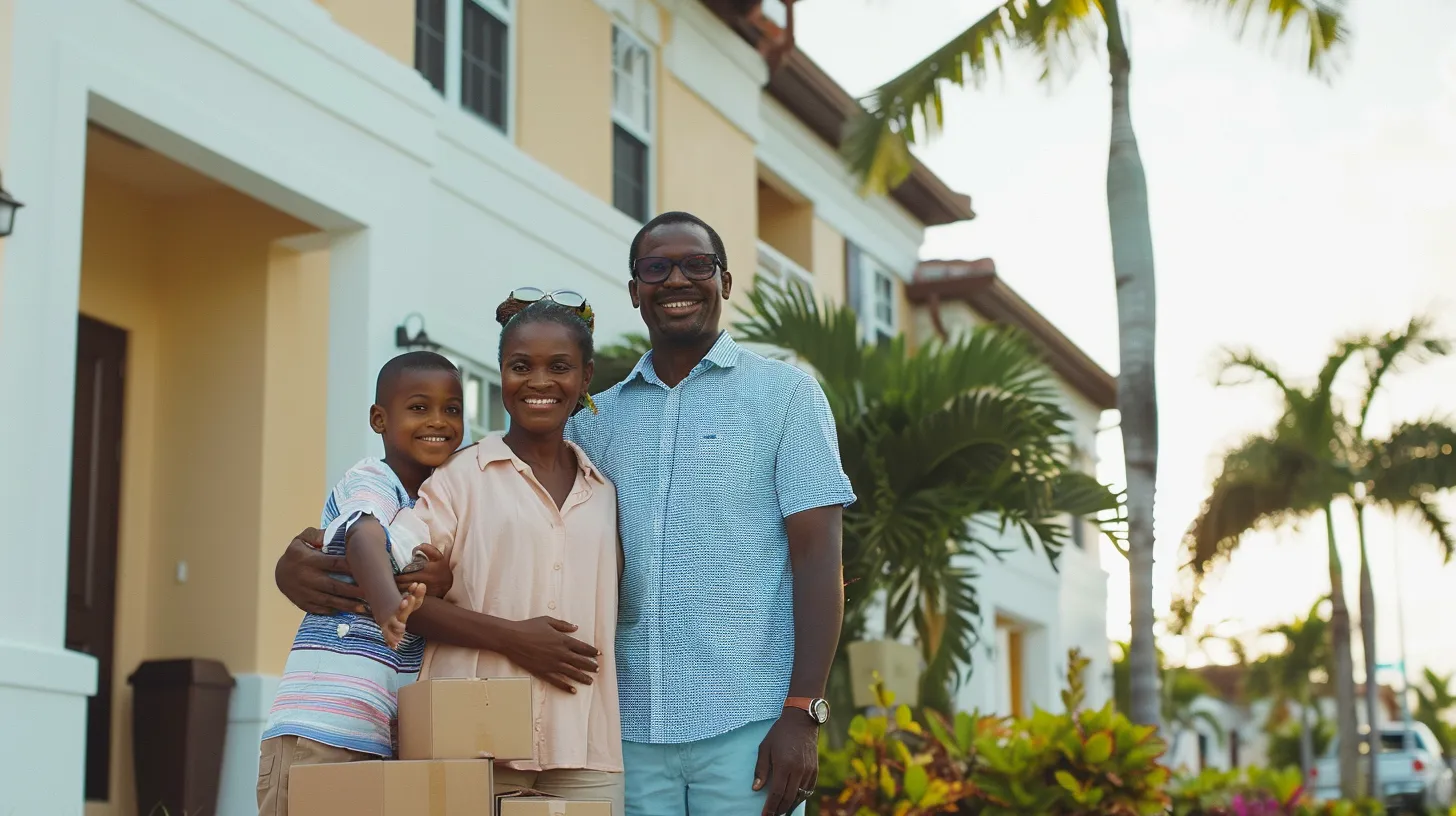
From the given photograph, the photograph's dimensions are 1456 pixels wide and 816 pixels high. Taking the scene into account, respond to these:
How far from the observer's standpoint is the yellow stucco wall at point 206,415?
28.9ft

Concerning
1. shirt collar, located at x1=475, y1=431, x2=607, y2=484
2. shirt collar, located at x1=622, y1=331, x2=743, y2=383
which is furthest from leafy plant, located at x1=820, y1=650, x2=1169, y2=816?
shirt collar, located at x1=475, y1=431, x2=607, y2=484

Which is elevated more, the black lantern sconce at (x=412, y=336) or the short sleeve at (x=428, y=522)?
the black lantern sconce at (x=412, y=336)

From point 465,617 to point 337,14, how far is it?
6459 millimetres

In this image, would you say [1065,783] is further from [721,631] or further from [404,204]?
[721,631]

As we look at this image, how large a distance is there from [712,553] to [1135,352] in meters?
7.74

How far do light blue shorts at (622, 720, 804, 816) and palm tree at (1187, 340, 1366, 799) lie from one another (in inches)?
695

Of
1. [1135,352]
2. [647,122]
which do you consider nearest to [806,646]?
[1135,352]

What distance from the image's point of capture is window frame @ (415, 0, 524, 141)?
33.7 feet

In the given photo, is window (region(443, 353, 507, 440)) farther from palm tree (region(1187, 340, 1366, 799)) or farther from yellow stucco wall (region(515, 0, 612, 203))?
palm tree (region(1187, 340, 1366, 799))

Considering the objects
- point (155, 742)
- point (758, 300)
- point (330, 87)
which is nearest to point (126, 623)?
point (155, 742)

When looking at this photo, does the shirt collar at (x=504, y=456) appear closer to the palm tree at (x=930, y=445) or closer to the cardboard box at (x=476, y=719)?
the cardboard box at (x=476, y=719)

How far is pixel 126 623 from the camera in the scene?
9000 millimetres

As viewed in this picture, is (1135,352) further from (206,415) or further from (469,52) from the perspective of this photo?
(206,415)

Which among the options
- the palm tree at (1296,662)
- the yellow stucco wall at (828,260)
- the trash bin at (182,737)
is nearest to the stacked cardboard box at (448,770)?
the trash bin at (182,737)
